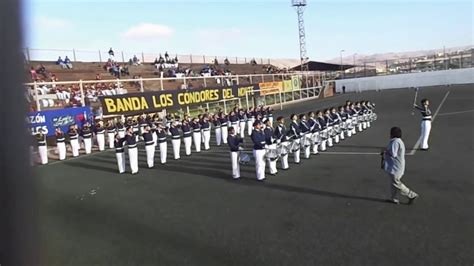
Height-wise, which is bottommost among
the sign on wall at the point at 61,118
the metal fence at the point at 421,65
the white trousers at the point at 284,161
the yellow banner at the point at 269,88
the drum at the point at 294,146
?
the white trousers at the point at 284,161

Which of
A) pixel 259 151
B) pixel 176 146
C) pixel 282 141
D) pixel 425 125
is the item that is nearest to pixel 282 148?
pixel 282 141

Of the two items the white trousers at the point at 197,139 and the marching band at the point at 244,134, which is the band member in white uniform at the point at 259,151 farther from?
the white trousers at the point at 197,139

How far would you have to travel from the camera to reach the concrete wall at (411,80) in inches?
1989

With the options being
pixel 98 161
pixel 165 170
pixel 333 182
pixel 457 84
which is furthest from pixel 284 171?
pixel 457 84

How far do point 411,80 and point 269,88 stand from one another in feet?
89.6

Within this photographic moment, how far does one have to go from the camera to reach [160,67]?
3953 centimetres

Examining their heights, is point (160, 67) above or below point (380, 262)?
above

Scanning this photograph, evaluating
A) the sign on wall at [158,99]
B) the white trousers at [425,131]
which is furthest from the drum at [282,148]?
the sign on wall at [158,99]

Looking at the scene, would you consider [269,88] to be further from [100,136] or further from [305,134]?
[305,134]

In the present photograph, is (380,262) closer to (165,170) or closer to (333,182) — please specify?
(333,182)

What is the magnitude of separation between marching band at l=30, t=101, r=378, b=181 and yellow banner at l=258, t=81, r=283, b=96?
11951 mm

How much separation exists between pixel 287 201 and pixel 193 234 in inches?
106

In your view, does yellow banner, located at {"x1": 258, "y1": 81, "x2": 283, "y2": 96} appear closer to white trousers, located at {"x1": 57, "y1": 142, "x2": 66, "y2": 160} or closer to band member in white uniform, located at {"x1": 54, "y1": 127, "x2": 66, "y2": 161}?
band member in white uniform, located at {"x1": 54, "y1": 127, "x2": 66, "y2": 161}

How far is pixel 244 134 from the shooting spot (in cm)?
2336
